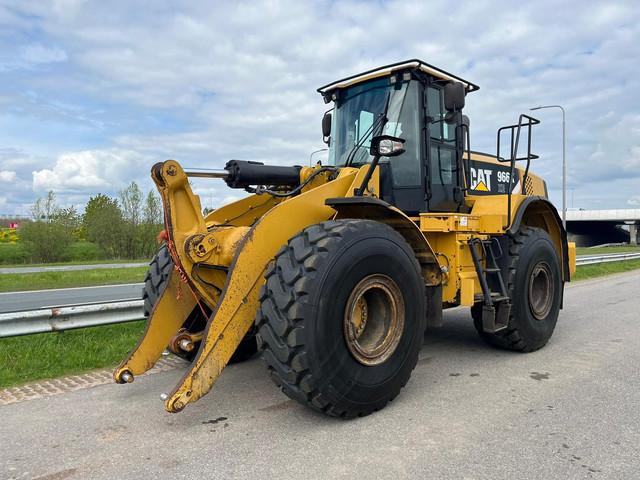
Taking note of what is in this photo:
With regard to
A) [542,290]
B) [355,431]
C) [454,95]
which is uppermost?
[454,95]

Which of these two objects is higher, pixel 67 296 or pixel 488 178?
pixel 488 178

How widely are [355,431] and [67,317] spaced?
3.62 meters

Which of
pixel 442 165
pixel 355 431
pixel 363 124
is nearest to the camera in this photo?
pixel 355 431

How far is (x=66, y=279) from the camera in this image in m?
18.6

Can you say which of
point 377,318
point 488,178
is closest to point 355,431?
point 377,318

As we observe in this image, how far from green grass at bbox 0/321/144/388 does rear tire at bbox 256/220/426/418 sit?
265 cm

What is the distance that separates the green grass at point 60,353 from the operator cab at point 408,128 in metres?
3.14

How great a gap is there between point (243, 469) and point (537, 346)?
4034mm

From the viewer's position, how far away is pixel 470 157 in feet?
19.9

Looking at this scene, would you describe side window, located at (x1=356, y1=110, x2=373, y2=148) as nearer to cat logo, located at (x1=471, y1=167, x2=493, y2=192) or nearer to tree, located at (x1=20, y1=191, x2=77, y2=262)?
cat logo, located at (x1=471, y1=167, x2=493, y2=192)

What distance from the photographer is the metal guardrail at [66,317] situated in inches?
209

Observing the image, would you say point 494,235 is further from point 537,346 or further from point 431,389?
point 431,389

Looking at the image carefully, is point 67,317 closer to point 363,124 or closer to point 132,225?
point 363,124

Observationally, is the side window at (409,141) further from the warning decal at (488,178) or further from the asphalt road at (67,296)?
the asphalt road at (67,296)
